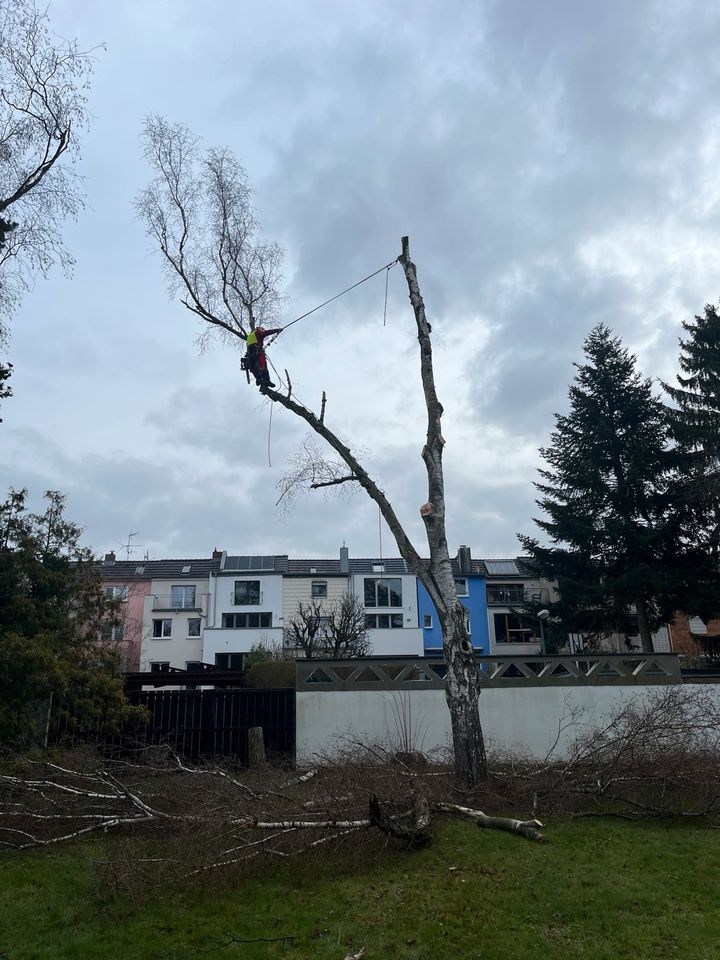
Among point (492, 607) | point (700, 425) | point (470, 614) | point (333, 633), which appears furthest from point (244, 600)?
point (700, 425)

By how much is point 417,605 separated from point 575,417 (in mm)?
15794

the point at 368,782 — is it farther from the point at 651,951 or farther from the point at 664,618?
the point at 664,618

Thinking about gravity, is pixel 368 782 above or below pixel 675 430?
below

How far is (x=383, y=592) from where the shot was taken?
130 ft

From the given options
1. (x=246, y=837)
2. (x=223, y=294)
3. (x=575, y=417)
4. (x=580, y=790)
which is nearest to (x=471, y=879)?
(x=246, y=837)

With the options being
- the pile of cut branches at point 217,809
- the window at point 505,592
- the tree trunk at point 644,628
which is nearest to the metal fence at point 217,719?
the pile of cut branches at point 217,809

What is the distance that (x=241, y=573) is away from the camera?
3981 centimetres

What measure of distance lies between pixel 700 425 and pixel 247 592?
23.9 metres

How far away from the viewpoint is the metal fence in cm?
1426

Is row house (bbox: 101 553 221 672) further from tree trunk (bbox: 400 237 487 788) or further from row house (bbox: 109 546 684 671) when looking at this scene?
tree trunk (bbox: 400 237 487 788)

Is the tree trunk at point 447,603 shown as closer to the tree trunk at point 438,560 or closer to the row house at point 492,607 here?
the tree trunk at point 438,560

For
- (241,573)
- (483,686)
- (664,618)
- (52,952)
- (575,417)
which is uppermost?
(575,417)

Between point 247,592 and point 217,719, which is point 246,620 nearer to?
point 247,592

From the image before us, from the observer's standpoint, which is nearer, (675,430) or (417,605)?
(675,430)
